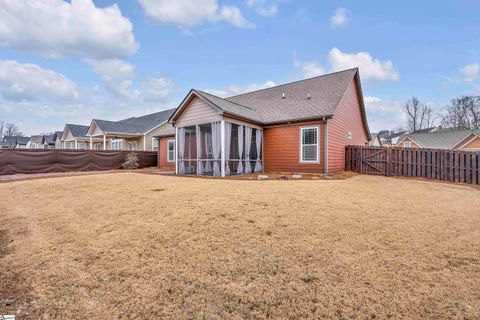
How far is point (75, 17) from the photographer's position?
34.3 feet

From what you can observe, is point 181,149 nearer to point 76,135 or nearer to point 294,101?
point 294,101

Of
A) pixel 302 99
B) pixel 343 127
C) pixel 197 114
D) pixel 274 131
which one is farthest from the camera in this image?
pixel 302 99

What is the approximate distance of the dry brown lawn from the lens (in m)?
1.95

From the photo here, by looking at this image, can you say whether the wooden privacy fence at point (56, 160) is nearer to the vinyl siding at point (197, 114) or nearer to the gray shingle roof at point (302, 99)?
the vinyl siding at point (197, 114)

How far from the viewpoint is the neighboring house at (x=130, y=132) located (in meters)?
22.3

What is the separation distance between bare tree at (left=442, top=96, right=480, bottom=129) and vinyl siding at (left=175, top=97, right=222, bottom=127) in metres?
50.1

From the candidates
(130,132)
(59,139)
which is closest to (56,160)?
(130,132)

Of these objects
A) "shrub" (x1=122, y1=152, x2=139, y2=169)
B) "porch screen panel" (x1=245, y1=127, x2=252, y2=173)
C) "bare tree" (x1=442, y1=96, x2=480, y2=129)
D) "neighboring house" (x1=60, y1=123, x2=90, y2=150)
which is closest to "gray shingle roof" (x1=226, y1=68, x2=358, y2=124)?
"porch screen panel" (x1=245, y1=127, x2=252, y2=173)

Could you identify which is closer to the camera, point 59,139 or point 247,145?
point 247,145

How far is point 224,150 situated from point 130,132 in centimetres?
1634

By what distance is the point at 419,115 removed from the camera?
4825 cm

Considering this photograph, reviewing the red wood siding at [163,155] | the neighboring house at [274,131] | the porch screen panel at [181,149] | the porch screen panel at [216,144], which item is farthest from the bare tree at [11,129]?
the porch screen panel at [216,144]

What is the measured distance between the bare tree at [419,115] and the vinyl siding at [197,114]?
178 ft

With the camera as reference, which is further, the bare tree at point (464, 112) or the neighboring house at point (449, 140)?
the bare tree at point (464, 112)
